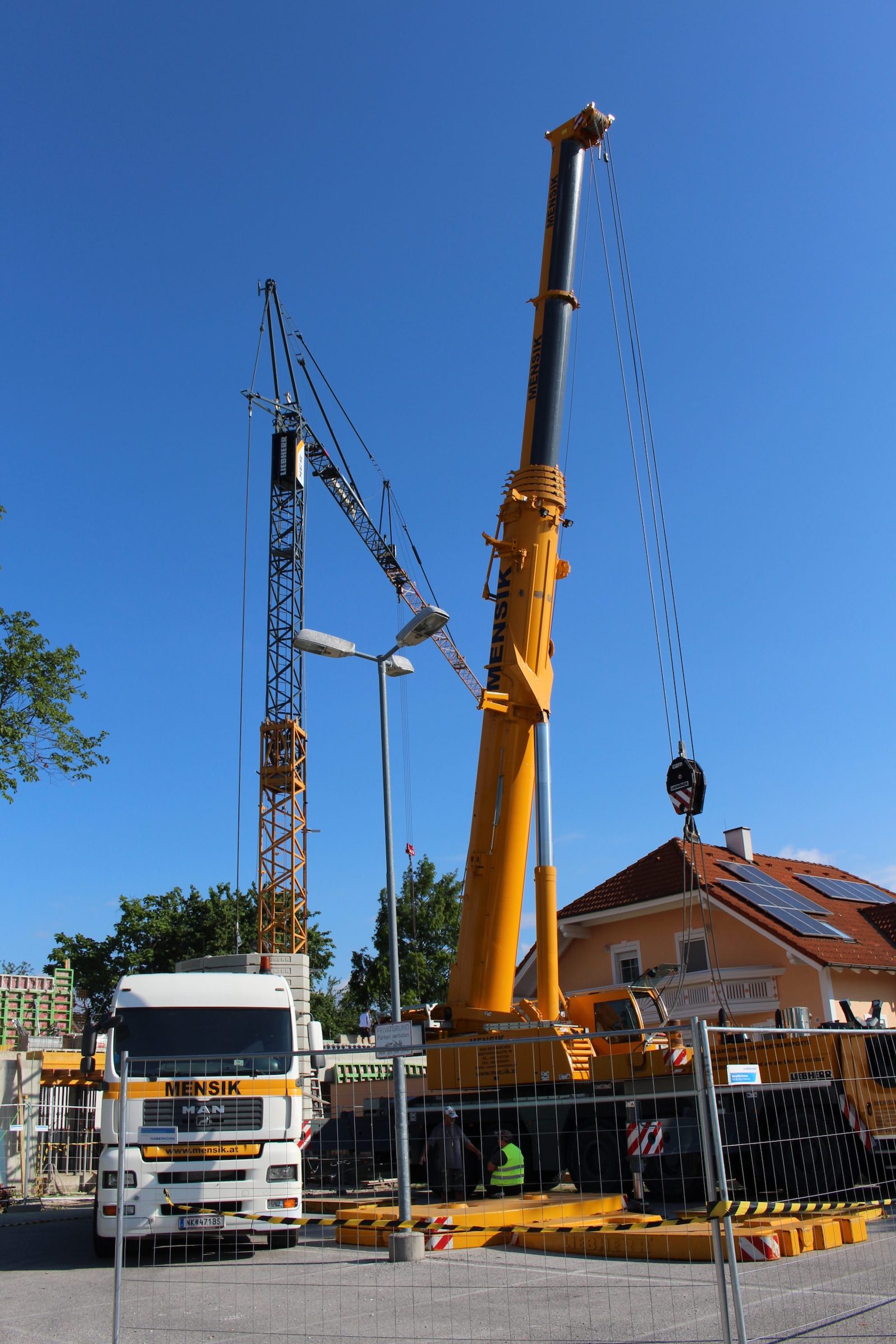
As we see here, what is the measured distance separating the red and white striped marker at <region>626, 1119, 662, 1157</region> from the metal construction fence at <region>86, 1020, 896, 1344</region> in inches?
1.3

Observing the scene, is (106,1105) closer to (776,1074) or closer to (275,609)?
(776,1074)

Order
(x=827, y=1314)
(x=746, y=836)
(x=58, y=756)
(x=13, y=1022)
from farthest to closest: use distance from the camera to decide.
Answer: (x=13, y=1022)
(x=746, y=836)
(x=58, y=756)
(x=827, y=1314)

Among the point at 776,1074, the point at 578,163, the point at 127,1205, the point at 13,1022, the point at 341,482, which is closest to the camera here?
the point at 127,1205

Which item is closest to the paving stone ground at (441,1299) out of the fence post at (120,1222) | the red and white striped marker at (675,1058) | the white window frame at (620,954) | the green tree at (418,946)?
the fence post at (120,1222)

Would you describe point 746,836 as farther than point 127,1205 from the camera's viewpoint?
Yes

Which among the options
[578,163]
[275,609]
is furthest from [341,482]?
[578,163]

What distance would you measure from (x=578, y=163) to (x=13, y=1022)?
3607 centimetres

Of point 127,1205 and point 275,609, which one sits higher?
point 275,609

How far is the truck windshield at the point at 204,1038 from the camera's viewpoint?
10375mm

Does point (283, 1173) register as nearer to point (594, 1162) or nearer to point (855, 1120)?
point (594, 1162)

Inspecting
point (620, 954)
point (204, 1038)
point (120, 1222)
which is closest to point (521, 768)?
point (204, 1038)

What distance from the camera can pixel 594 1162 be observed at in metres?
13.2

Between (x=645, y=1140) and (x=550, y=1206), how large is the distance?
1383 mm

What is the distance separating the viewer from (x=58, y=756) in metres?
23.8
